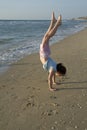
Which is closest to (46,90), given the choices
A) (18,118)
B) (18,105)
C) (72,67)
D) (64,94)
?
(64,94)

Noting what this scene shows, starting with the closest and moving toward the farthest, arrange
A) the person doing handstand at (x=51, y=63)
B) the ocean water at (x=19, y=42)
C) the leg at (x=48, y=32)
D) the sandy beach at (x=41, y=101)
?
the sandy beach at (x=41, y=101), the person doing handstand at (x=51, y=63), the leg at (x=48, y=32), the ocean water at (x=19, y=42)

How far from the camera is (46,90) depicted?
630cm

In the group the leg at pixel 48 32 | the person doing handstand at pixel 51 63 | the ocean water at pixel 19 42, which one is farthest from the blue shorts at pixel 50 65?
the ocean water at pixel 19 42

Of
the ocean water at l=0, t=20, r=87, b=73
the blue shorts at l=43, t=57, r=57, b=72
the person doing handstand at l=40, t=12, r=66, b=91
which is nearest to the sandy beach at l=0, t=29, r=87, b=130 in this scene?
the person doing handstand at l=40, t=12, r=66, b=91

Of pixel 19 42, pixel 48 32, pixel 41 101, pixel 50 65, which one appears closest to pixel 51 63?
pixel 50 65

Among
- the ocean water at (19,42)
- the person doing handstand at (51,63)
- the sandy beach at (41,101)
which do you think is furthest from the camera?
the ocean water at (19,42)

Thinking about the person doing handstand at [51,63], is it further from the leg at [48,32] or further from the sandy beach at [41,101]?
the sandy beach at [41,101]

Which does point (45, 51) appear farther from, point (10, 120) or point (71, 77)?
point (10, 120)

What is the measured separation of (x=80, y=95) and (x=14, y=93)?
4.65ft

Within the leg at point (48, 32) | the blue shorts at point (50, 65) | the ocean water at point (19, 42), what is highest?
the leg at point (48, 32)

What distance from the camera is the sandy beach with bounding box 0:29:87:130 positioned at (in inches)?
181

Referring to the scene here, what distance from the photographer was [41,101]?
18.3ft

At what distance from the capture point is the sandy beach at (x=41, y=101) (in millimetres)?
4586

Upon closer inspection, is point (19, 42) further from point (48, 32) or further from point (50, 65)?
point (50, 65)
